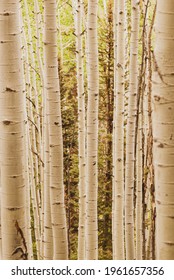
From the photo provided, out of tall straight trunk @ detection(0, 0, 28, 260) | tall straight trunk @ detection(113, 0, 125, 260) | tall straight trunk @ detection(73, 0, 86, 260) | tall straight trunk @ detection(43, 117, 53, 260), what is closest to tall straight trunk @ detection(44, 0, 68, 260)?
tall straight trunk @ detection(43, 117, 53, 260)

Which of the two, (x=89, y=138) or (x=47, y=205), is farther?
(x=89, y=138)

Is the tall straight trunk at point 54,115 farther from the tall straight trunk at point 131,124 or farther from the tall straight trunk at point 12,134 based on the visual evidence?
the tall straight trunk at point 131,124

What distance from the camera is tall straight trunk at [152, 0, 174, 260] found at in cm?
120

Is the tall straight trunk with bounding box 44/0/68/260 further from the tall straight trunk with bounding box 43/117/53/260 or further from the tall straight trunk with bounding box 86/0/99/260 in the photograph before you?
the tall straight trunk with bounding box 86/0/99/260

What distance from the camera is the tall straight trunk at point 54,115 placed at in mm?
2275

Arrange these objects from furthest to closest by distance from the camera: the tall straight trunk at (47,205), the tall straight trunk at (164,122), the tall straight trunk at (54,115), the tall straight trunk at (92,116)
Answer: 1. the tall straight trunk at (92,116)
2. the tall straight trunk at (47,205)
3. the tall straight trunk at (54,115)
4. the tall straight trunk at (164,122)

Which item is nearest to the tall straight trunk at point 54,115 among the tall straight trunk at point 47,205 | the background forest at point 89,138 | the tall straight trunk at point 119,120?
the background forest at point 89,138

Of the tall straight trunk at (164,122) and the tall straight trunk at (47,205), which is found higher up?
the tall straight trunk at (164,122)

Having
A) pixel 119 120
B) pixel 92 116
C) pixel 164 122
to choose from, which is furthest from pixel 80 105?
pixel 164 122

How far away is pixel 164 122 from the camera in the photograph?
4.05 feet

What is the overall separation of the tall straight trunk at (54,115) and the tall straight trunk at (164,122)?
1125 millimetres

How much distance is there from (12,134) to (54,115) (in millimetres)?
750

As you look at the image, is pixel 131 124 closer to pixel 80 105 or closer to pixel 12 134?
pixel 80 105
